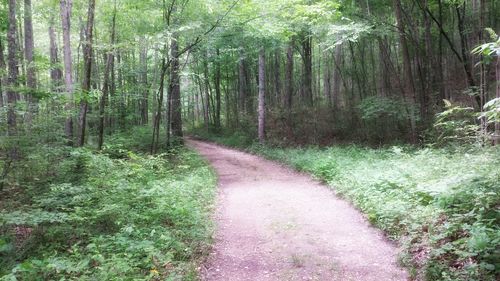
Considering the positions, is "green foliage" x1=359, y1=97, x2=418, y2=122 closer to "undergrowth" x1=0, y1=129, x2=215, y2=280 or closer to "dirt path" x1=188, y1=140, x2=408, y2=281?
"dirt path" x1=188, y1=140, x2=408, y2=281

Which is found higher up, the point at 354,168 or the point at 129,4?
the point at 129,4

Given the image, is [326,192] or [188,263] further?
[326,192]

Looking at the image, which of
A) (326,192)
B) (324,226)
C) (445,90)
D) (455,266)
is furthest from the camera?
(445,90)

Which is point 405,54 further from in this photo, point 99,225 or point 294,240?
point 99,225

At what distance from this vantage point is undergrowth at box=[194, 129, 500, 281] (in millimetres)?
4215

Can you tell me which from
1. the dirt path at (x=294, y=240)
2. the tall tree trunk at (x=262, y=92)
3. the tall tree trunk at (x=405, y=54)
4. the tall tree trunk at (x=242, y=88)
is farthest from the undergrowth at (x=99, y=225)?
the tall tree trunk at (x=242, y=88)

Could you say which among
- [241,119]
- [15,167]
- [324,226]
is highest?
[241,119]

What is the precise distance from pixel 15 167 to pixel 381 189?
8.97 metres

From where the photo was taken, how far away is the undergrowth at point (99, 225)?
15.0ft

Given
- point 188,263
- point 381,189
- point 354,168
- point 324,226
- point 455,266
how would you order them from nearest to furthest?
point 455,266 → point 188,263 → point 324,226 → point 381,189 → point 354,168

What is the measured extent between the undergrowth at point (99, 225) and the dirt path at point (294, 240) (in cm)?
53

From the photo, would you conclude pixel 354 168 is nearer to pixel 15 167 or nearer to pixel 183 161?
pixel 183 161

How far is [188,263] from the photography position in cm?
508

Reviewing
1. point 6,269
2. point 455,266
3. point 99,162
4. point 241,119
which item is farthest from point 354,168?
point 241,119
